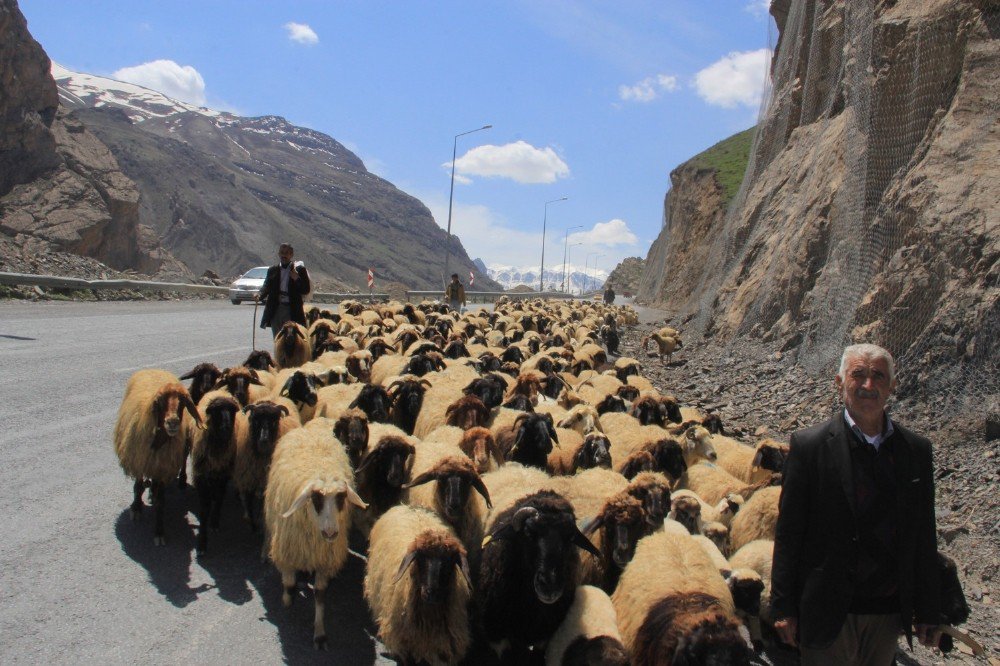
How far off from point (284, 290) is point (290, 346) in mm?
895

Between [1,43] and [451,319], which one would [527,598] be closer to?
[451,319]

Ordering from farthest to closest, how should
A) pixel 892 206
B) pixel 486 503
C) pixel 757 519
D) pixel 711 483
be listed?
pixel 892 206 → pixel 711 483 → pixel 757 519 → pixel 486 503

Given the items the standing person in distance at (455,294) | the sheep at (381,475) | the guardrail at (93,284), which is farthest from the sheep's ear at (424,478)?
the guardrail at (93,284)

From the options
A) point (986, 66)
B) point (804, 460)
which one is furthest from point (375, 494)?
point (986, 66)

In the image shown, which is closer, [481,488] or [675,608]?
[675,608]

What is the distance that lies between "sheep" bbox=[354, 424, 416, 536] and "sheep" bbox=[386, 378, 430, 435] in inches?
97.7

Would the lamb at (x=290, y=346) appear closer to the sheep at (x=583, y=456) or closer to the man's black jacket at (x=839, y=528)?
the sheep at (x=583, y=456)

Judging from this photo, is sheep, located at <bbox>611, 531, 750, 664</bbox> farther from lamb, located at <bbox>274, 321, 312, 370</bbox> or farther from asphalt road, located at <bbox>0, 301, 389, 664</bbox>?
lamb, located at <bbox>274, 321, 312, 370</bbox>

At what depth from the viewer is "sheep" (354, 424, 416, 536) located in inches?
233

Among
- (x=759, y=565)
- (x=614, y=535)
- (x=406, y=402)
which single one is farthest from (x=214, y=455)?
(x=759, y=565)

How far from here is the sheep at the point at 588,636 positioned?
4.11 m

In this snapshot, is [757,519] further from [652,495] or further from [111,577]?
[111,577]

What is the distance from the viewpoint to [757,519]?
598cm

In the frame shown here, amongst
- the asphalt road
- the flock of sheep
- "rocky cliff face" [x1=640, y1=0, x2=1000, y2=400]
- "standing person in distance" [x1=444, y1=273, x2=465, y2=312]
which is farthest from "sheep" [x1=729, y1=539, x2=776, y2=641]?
"standing person in distance" [x1=444, y1=273, x2=465, y2=312]
